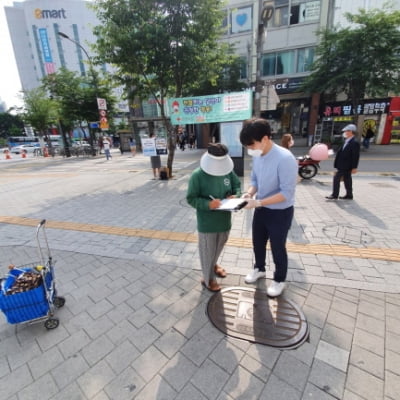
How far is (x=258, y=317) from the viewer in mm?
2246

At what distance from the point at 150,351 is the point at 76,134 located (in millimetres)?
62066

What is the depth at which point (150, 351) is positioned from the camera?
1919 millimetres

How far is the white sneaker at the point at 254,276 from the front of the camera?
→ 2.73m

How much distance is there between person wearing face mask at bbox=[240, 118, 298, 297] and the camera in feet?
6.76

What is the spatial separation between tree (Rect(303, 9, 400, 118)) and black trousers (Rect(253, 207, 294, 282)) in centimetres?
1458

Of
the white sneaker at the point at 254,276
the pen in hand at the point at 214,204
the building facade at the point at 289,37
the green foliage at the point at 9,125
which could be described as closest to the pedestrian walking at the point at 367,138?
the building facade at the point at 289,37

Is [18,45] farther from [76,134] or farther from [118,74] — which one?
[118,74]

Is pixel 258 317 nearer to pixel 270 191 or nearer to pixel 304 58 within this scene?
pixel 270 191

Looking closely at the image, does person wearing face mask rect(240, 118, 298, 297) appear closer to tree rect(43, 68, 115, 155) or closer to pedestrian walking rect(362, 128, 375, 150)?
pedestrian walking rect(362, 128, 375, 150)

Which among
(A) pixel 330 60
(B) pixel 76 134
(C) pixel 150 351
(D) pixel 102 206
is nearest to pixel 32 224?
(D) pixel 102 206

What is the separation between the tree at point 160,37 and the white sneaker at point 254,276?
7.28m

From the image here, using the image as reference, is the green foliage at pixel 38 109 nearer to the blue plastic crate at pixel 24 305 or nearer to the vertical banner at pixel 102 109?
the vertical banner at pixel 102 109

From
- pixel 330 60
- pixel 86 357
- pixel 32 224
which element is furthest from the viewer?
pixel 330 60

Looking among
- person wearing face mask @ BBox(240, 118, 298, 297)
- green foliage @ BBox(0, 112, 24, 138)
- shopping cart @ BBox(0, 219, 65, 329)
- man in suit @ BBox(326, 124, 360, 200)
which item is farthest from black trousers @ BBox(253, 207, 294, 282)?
green foliage @ BBox(0, 112, 24, 138)
